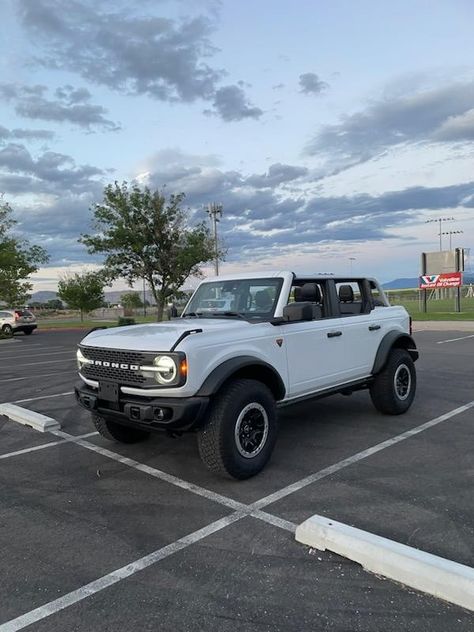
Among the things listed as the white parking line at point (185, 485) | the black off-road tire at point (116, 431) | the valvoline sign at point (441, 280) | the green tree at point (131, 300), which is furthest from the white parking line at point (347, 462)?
the green tree at point (131, 300)

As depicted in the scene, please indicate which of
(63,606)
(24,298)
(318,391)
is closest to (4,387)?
(318,391)

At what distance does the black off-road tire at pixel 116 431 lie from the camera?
5.38m

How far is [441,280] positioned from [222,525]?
29.2 meters

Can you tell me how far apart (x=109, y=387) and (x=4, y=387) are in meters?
6.44

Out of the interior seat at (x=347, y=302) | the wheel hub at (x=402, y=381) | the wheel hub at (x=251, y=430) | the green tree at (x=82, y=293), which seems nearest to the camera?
the wheel hub at (x=251, y=430)

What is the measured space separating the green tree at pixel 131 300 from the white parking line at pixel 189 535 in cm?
7006

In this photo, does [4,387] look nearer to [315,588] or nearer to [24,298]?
[315,588]

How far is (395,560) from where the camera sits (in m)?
2.84

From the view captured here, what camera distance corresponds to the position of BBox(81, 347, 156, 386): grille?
420cm

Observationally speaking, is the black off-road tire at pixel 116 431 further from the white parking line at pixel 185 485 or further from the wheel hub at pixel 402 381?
the wheel hub at pixel 402 381

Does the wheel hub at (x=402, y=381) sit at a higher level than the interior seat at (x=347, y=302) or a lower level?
lower

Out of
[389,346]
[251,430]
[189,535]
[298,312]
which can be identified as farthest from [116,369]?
[389,346]

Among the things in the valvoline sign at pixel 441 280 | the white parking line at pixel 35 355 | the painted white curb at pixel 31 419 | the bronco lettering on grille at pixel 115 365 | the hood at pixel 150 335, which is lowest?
the white parking line at pixel 35 355

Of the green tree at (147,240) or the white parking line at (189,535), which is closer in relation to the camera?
the white parking line at (189,535)
